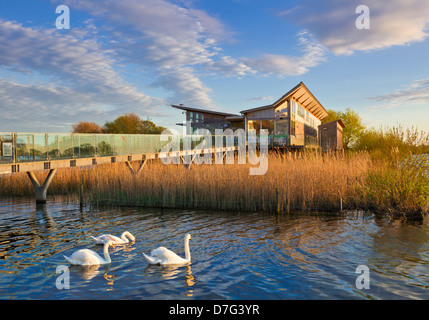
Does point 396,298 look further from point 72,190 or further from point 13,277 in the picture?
point 72,190

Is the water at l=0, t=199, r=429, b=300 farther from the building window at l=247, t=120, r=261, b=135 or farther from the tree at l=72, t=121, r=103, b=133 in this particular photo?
the tree at l=72, t=121, r=103, b=133

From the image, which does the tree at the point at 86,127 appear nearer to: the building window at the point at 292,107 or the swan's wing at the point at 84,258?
the building window at the point at 292,107

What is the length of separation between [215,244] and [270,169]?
7.62 m

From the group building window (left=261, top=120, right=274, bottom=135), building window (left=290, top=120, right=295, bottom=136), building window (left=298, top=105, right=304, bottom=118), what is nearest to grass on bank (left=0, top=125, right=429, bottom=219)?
building window (left=261, top=120, right=274, bottom=135)

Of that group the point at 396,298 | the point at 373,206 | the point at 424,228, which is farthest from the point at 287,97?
the point at 396,298

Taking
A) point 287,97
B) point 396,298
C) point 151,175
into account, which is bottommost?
point 396,298

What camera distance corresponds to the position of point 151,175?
57.7 feet

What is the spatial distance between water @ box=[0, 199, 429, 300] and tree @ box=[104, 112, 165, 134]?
3718 cm

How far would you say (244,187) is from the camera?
1545cm

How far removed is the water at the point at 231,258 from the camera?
6.39 metres

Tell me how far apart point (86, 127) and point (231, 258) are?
165ft

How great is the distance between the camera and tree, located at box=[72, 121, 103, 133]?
173 feet

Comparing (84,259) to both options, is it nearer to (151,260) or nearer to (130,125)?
(151,260)

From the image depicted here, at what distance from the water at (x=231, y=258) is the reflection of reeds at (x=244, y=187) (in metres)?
1.22
